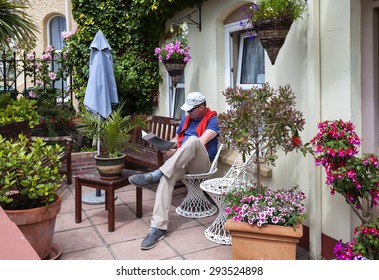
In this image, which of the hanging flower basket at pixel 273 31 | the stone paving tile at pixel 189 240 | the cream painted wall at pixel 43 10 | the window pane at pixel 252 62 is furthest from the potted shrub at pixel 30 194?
the cream painted wall at pixel 43 10

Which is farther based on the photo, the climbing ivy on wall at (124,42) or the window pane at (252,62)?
the climbing ivy on wall at (124,42)

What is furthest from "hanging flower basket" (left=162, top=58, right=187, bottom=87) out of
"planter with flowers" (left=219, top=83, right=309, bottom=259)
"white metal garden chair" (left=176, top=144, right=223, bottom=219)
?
"planter with flowers" (left=219, top=83, right=309, bottom=259)

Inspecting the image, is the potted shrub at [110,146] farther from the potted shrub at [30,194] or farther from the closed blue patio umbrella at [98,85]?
the closed blue patio umbrella at [98,85]

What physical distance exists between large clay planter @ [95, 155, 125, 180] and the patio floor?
0.56 meters

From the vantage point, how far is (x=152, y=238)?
13.4ft

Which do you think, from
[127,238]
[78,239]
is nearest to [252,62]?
[127,238]

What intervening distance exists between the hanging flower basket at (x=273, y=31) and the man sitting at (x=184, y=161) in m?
1.08

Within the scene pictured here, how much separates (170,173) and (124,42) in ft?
11.3

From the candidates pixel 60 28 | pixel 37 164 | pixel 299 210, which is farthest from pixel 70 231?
pixel 60 28

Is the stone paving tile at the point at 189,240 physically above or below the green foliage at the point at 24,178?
below

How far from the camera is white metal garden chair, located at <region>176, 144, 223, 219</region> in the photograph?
4801mm

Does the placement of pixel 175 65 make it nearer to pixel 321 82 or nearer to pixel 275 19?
pixel 275 19

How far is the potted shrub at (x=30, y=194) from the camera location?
341 centimetres

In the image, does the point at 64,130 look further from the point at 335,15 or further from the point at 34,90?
the point at 335,15
